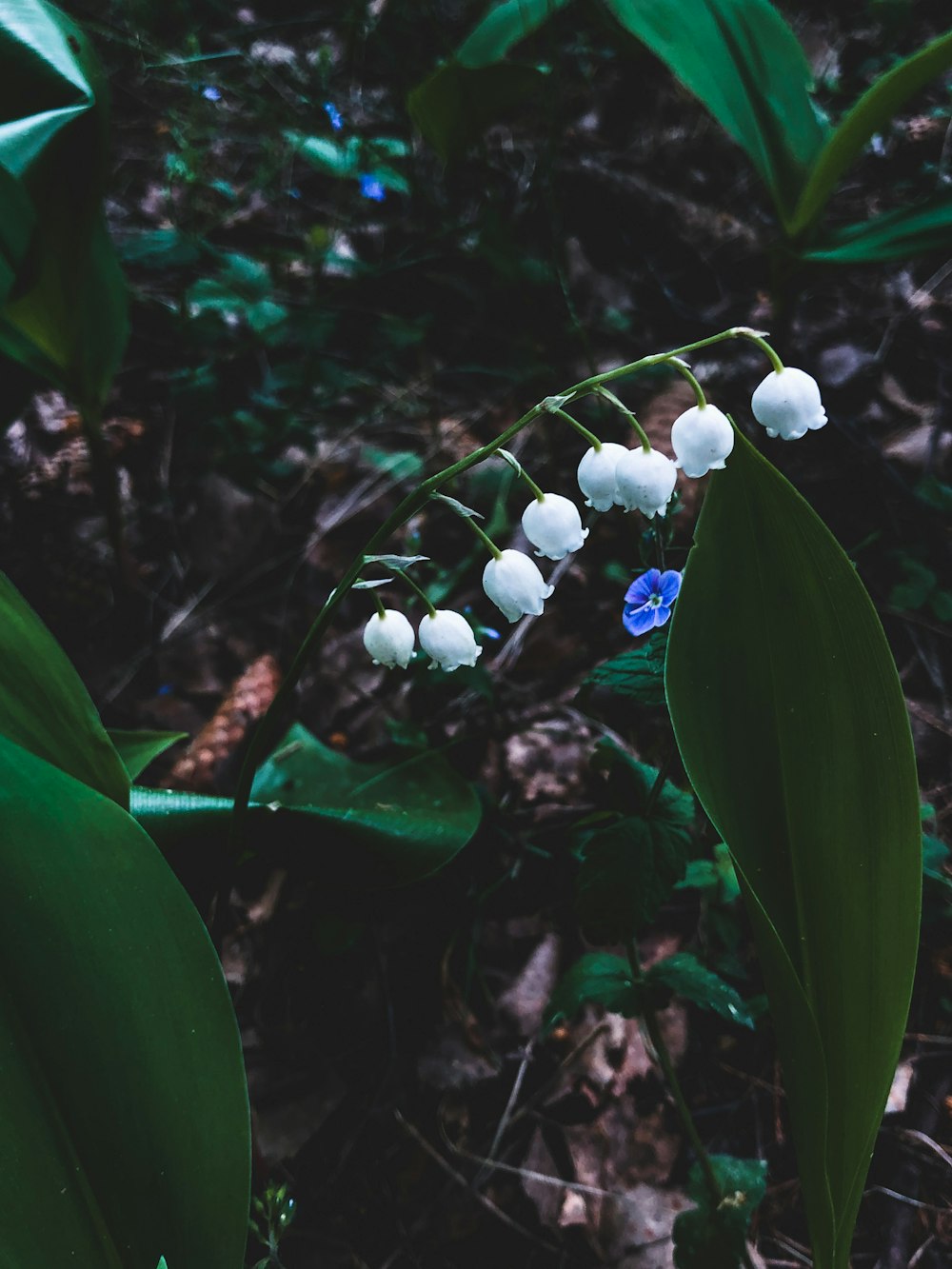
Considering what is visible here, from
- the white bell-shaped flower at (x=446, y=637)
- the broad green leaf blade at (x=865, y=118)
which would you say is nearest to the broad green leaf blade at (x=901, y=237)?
the broad green leaf blade at (x=865, y=118)

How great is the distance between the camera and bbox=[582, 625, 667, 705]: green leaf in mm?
1057

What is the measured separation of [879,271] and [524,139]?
4.40 feet

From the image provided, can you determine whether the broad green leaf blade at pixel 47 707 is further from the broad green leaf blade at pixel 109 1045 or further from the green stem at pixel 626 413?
the green stem at pixel 626 413

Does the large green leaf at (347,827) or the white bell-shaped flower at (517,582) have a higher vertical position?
the white bell-shaped flower at (517,582)

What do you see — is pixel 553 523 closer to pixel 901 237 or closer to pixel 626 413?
pixel 626 413

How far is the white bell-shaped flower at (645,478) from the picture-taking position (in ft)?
3.06

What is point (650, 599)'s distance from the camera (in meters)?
1.19

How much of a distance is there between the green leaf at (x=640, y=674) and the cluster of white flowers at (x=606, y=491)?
0.48 ft

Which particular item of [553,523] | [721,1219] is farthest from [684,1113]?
[553,523]

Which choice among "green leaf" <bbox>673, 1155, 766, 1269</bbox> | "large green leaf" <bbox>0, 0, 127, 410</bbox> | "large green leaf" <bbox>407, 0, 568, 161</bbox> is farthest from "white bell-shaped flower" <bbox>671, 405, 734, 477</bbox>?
"large green leaf" <bbox>407, 0, 568, 161</bbox>

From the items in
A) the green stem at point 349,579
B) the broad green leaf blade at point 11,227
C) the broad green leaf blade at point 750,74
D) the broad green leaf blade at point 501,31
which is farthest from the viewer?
the broad green leaf blade at point 501,31

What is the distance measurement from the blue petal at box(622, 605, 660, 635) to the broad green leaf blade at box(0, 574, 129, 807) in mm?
728

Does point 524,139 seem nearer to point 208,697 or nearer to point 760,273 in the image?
point 760,273

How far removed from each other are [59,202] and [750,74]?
141 centimetres
